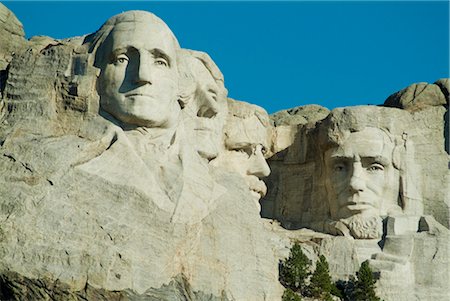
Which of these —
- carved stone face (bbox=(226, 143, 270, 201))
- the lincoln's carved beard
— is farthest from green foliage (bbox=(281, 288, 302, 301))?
the lincoln's carved beard

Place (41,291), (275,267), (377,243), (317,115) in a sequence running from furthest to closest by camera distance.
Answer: (317,115) → (377,243) → (275,267) → (41,291)

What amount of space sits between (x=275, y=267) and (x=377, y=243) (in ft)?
10.2

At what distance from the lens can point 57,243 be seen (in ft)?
64.8

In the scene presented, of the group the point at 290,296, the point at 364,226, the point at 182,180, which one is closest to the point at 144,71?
the point at 182,180

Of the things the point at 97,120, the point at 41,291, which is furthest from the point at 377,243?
the point at 41,291

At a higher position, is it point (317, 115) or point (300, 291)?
point (317, 115)

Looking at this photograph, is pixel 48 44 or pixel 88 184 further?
pixel 48 44

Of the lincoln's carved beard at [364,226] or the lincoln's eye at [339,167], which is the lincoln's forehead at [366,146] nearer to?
the lincoln's eye at [339,167]

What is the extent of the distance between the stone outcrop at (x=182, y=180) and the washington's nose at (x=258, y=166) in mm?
41

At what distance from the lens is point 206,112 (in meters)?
24.1

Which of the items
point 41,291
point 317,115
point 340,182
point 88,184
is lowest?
point 41,291

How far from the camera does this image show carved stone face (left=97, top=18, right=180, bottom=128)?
849 inches

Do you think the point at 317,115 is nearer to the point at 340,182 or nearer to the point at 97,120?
the point at 340,182

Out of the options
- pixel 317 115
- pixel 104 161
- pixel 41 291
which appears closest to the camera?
pixel 41 291
